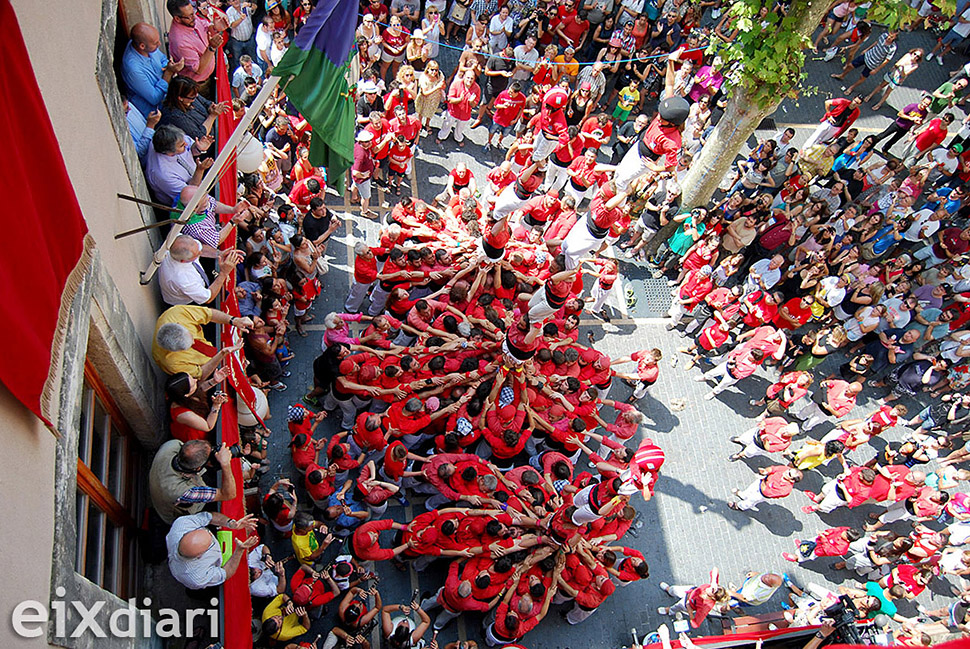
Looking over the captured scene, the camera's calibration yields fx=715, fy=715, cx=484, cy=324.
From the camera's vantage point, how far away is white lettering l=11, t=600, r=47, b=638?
3.80 metres

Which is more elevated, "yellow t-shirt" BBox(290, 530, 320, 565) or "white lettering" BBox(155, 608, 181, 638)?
"yellow t-shirt" BBox(290, 530, 320, 565)

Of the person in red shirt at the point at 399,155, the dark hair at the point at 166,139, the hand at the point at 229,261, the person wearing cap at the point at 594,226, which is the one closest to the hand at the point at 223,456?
the hand at the point at 229,261

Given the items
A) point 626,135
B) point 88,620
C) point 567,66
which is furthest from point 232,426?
point 567,66

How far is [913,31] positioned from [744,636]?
18454mm

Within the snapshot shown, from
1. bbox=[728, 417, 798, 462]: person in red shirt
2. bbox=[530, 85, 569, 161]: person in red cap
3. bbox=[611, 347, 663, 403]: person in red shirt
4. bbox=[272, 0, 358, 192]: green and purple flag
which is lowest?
bbox=[728, 417, 798, 462]: person in red shirt

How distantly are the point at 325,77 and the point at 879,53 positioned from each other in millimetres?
15882

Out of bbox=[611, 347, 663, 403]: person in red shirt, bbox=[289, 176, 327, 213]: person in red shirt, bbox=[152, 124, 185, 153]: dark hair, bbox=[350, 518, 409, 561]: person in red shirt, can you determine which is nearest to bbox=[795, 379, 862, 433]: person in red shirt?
bbox=[611, 347, 663, 403]: person in red shirt

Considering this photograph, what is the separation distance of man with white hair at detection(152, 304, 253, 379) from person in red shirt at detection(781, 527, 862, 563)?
8353 millimetres

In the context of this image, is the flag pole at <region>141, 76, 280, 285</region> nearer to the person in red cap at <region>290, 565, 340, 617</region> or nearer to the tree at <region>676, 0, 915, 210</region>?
the person in red cap at <region>290, 565, 340, 617</region>

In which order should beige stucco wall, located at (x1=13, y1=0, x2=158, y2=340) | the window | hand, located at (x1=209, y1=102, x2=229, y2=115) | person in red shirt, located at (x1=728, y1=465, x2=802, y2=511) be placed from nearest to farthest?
beige stucco wall, located at (x1=13, y1=0, x2=158, y2=340) → the window → hand, located at (x1=209, y1=102, x2=229, y2=115) → person in red shirt, located at (x1=728, y1=465, x2=802, y2=511)

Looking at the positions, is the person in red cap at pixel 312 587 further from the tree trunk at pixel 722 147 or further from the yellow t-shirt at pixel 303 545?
the tree trunk at pixel 722 147

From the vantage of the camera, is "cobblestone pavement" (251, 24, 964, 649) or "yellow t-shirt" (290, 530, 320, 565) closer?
"yellow t-shirt" (290, 530, 320, 565)

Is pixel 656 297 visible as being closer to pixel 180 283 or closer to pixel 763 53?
pixel 763 53

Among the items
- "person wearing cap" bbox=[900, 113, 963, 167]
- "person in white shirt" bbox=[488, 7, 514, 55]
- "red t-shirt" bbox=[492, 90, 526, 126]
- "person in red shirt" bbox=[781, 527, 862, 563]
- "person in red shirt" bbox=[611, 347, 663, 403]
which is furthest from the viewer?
"person wearing cap" bbox=[900, 113, 963, 167]
